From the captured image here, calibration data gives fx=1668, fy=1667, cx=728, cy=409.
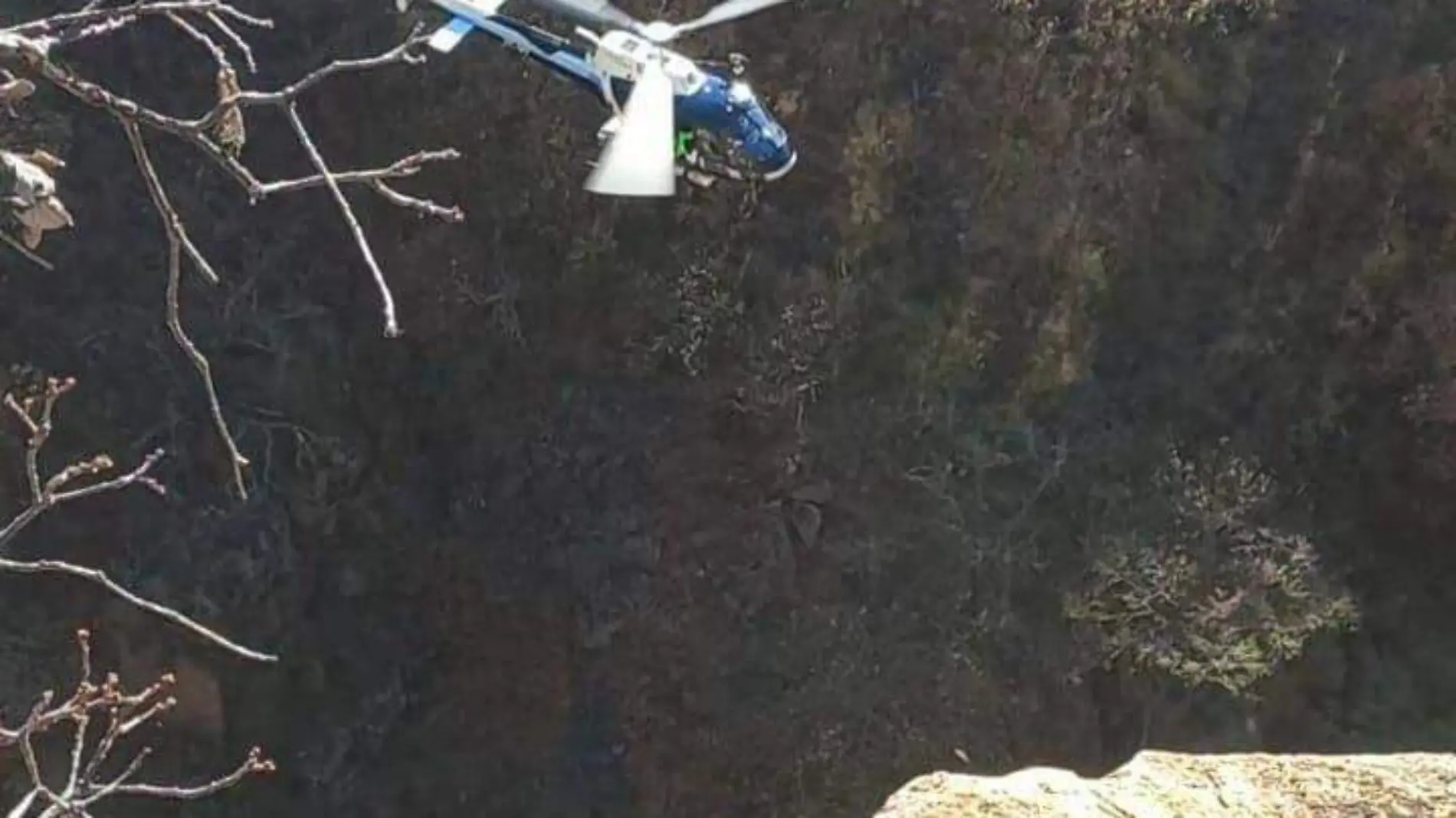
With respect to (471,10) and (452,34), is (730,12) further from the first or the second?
(471,10)

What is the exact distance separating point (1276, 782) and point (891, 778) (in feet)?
18.2

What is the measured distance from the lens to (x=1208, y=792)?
415 cm

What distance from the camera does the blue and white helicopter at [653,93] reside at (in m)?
4.73

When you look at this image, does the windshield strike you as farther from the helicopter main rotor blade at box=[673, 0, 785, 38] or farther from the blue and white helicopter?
the helicopter main rotor blade at box=[673, 0, 785, 38]

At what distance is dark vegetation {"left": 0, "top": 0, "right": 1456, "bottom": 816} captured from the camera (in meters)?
9.50

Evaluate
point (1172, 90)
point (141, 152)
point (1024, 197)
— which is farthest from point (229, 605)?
point (141, 152)

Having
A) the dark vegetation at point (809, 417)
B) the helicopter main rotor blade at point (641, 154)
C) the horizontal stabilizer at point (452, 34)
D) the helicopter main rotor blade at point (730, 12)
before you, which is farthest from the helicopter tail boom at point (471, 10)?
the dark vegetation at point (809, 417)

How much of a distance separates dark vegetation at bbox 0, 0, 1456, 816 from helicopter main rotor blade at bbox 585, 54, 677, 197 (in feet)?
15.3

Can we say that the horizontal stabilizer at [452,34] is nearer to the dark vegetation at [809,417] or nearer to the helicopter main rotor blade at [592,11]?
the helicopter main rotor blade at [592,11]

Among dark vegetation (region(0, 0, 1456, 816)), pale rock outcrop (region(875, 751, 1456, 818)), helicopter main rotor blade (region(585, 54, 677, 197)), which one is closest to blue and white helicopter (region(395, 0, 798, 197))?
helicopter main rotor blade (region(585, 54, 677, 197))

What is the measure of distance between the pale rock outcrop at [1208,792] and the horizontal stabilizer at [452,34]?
2456 millimetres

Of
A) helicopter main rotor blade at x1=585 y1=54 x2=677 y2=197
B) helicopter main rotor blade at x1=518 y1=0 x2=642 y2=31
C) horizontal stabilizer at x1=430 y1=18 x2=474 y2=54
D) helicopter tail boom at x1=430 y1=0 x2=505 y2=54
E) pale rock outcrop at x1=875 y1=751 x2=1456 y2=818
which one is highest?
helicopter tail boom at x1=430 y1=0 x2=505 y2=54

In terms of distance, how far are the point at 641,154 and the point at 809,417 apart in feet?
17.3

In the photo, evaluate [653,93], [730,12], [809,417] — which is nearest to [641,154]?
[653,93]
